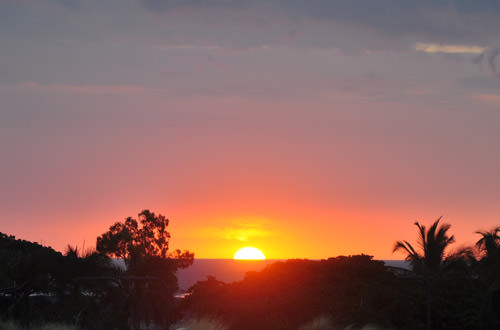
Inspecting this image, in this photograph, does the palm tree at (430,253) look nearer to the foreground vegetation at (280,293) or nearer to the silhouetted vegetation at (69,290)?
the foreground vegetation at (280,293)

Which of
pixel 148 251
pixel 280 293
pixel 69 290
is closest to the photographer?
pixel 69 290

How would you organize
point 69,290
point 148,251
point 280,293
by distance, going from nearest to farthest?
point 69,290, point 280,293, point 148,251

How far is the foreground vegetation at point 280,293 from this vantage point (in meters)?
29.5

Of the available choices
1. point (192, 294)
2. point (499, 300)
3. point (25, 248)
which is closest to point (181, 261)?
point (192, 294)

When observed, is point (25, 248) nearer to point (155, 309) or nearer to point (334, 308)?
point (155, 309)

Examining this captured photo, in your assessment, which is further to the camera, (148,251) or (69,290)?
(148,251)

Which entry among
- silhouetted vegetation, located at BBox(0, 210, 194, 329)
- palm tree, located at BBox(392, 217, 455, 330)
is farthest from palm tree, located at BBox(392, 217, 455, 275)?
silhouetted vegetation, located at BBox(0, 210, 194, 329)

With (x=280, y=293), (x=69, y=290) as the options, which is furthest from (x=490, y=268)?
(x=69, y=290)

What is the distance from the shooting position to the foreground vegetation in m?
29.5

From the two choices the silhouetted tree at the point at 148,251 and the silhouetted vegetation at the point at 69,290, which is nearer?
the silhouetted vegetation at the point at 69,290

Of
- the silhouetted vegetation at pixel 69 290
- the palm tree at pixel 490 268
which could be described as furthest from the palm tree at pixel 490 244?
the silhouetted vegetation at pixel 69 290

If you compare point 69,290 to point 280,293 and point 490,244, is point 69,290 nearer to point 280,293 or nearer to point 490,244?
point 280,293

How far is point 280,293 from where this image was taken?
122ft

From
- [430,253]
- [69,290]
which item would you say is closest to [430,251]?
[430,253]
